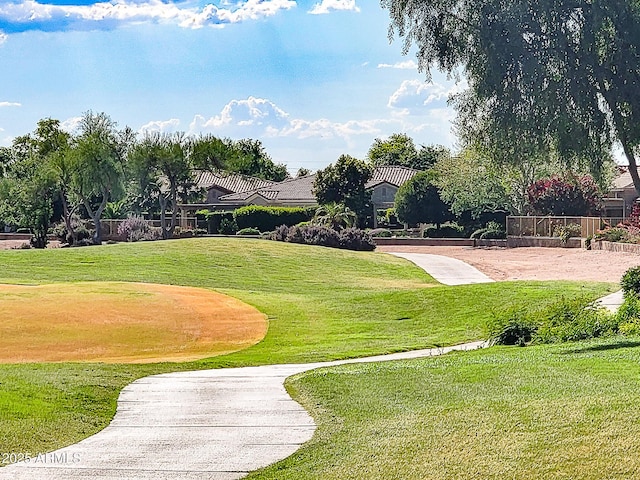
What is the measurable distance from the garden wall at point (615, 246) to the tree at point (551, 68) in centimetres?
3145

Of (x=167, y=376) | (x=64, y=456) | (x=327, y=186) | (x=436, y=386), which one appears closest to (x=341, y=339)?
(x=167, y=376)

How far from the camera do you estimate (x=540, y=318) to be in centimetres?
2131

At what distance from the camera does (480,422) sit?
350 inches

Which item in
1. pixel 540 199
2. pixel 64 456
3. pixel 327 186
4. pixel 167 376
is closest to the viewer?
pixel 64 456

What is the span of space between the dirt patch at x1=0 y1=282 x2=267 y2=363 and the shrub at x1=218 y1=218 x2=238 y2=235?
39230 mm

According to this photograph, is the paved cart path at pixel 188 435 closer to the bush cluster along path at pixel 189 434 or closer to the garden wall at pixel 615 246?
the bush cluster along path at pixel 189 434

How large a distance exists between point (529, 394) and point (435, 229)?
6122cm

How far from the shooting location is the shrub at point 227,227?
7350 cm

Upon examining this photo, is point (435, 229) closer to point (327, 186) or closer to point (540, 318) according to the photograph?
point (327, 186)

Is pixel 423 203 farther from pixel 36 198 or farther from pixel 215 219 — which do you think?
pixel 36 198

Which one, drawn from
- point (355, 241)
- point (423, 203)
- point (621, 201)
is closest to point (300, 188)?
point (423, 203)

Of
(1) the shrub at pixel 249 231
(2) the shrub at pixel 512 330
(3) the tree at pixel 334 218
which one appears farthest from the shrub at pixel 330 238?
(2) the shrub at pixel 512 330

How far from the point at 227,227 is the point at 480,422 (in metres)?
65.7

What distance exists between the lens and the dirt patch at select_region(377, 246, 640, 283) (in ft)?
133
